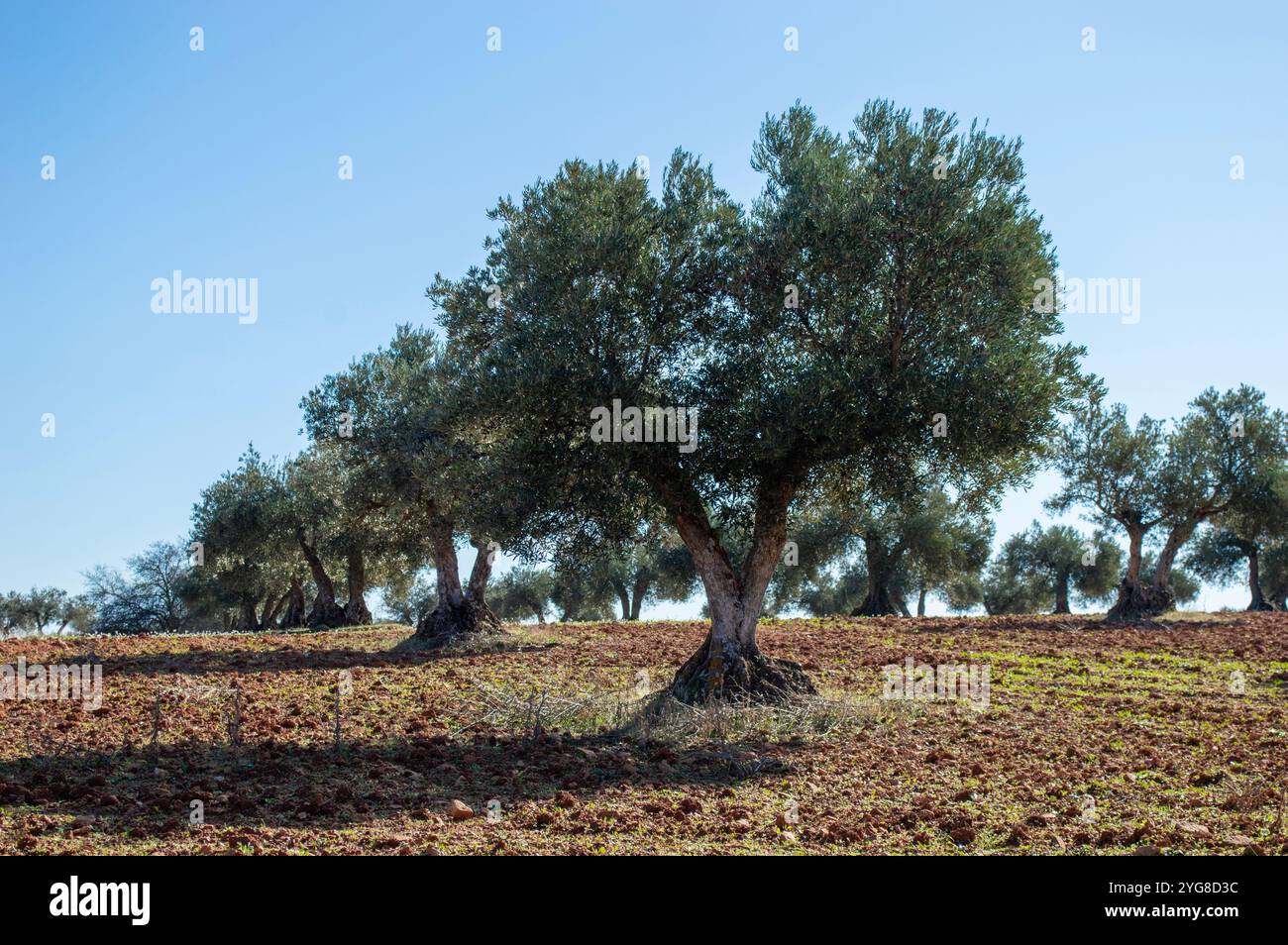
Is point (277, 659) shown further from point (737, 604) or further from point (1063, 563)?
point (1063, 563)

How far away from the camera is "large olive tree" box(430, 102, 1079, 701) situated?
56.6 feet

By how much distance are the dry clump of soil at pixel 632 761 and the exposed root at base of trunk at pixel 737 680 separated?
695 mm

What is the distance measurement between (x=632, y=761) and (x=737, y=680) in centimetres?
422

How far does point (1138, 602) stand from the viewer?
37344 mm

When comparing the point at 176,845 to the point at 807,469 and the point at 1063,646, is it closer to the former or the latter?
the point at 807,469

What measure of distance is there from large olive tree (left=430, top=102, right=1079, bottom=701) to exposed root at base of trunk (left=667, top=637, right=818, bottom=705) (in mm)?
45

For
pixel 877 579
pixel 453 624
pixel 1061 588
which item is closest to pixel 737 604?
pixel 453 624

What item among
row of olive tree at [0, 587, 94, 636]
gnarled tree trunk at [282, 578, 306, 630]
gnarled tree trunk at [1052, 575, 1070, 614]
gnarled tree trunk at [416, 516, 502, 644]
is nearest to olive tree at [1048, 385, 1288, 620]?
gnarled tree trunk at [1052, 575, 1070, 614]

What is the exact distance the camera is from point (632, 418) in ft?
57.1

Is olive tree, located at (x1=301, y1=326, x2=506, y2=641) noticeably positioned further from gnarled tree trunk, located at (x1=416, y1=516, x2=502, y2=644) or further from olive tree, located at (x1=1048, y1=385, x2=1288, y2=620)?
olive tree, located at (x1=1048, y1=385, x2=1288, y2=620)

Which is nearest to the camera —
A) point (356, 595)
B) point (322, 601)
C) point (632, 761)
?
point (632, 761)

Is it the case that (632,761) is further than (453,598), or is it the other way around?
(453,598)
